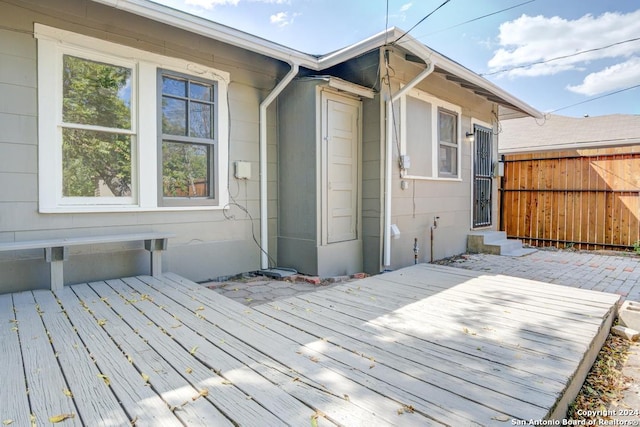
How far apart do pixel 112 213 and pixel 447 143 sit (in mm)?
5169

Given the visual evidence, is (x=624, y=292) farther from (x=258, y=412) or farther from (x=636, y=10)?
(x=636, y=10)

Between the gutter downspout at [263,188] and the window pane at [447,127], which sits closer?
the gutter downspout at [263,188]

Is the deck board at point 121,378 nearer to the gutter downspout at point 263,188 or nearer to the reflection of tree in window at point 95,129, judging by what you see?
the reflection of tree in window at point 95,129

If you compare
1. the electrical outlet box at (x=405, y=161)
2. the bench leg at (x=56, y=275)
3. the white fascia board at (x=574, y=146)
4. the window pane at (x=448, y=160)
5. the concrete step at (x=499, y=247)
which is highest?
the white fascia board at (x=574, y=146)

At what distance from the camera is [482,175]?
7.24 m

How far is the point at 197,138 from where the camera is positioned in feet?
13.1

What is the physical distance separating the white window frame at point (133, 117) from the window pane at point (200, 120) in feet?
0.34

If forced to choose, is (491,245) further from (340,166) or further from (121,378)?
(121,378)

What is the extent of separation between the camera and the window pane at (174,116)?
379cm

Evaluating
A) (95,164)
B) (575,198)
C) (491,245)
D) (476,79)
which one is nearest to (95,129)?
(95,164)

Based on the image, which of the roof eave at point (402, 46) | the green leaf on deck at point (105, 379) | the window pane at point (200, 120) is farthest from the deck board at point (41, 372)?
the roof eave at point (402, 46)

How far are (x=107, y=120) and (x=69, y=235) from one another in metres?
1.16

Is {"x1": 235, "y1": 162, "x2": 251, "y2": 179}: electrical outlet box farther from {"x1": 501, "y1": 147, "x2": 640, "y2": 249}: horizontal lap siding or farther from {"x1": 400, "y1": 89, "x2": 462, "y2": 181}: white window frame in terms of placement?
{"x1": 501, "y1": 147, "x2": 640, "y2": 249}: horizontal lap siding

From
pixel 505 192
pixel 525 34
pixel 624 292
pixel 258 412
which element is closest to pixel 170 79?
pixel 258 412
